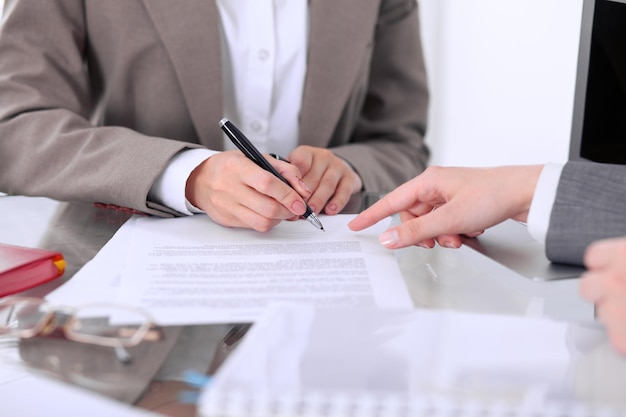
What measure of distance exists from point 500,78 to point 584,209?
7.41ft

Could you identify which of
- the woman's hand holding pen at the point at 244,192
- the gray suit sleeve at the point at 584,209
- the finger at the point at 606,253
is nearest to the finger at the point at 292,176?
the woman's hand holding pen at the point at 244,192

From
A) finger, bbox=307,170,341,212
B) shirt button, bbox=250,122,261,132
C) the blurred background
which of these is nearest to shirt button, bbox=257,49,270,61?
shirt button, bbox=250,122,261,132

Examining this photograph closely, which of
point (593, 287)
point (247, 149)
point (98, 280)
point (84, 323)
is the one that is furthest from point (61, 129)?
point (593, 287)

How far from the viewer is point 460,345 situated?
0.57 m

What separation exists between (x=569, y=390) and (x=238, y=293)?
0.33 m

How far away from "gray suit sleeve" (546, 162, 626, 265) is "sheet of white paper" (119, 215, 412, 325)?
0.18 metres

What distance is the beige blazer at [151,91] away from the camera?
1080 millimetres

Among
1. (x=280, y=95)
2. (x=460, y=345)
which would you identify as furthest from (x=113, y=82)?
(x=460, y=345)

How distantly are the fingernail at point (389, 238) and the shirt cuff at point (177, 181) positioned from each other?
29 cm

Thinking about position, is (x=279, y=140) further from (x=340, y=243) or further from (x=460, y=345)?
(x=460, y=345)

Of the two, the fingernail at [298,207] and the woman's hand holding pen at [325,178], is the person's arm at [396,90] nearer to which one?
the woman's hand holding pen at [325,178]

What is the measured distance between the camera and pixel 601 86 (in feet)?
3.21

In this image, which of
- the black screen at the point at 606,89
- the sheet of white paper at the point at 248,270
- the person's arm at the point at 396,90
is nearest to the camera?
the sheet of white paper at the point at 248,270

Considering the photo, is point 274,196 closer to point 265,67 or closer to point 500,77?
point 265,67
